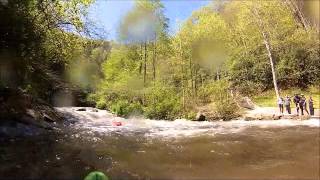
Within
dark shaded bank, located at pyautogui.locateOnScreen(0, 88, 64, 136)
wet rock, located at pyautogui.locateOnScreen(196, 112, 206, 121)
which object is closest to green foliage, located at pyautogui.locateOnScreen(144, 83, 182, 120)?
wet rock, located at pyautogui.locateOnScreen(196, 112, 206, 121)

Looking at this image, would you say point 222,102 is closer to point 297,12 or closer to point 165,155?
point 165,155

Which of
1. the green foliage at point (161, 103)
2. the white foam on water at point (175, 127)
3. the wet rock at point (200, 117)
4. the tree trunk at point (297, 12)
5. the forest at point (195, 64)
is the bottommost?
the white foam on water at point (175, 127)

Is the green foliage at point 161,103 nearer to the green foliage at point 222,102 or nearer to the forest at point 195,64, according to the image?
the forest at point 195,64

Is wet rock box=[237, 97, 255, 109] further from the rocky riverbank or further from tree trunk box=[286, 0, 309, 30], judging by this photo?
tree trunk box=[286, 0, 309, 30]

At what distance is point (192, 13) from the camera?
154ft

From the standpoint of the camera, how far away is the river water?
9617mm

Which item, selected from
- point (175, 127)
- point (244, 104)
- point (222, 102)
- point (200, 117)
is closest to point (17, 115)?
point (175, 127)

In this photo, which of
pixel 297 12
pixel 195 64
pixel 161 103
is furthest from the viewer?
pixel 297 12

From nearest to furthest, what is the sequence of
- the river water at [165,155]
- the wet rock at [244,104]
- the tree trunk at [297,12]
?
the river water at [165,155] → the wet rock at [244,104] → the tree trunk at [297,12]

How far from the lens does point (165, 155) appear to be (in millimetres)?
12086

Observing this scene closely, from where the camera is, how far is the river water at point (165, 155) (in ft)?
31.6

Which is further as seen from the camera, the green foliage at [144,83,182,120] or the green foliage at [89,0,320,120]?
the green foliage at [89,0,320,120]

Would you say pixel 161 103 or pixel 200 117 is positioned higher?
pixel 161 103

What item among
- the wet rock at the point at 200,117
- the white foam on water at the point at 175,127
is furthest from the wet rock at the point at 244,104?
the white foam on water at the point at 175,127
